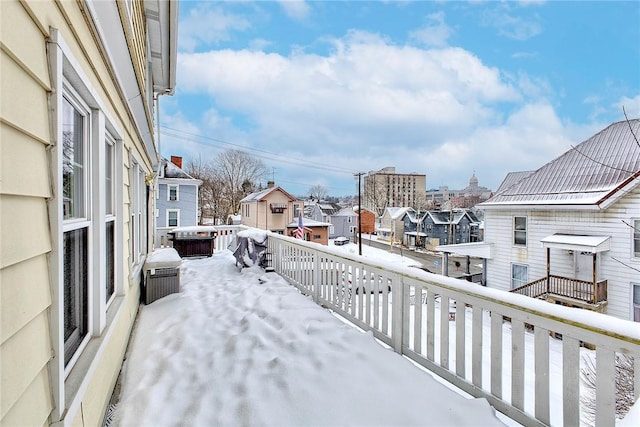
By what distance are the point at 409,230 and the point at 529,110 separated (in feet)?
51.1

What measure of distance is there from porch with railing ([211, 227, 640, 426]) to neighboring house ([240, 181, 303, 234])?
1950 centimetres

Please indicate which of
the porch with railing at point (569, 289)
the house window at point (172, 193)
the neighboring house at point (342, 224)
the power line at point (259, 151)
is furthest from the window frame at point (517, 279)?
the neighboring house at point (342, 224)

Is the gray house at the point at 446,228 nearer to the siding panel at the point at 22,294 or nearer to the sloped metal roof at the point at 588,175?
the sloped metal roof at the point at 588,175

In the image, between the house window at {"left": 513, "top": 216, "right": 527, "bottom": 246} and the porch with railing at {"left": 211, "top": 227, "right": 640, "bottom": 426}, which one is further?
the house window at {"left": 513, "top": 216, "right": 527, "bottom": 246}

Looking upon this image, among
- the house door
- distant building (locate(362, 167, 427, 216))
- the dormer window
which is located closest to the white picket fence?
the house door

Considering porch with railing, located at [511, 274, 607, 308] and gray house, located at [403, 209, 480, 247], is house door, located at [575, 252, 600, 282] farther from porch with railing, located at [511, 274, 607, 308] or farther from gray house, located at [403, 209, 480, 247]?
gray house, located at [403, 209, 480, 247]

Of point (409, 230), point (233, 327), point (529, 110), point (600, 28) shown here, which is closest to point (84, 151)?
point (233, 327)

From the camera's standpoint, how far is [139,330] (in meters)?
3.21

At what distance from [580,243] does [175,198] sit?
18.2 meters

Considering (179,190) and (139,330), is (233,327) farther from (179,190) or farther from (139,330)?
(179,190)

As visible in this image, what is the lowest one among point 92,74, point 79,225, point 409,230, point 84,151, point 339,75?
point 409,230

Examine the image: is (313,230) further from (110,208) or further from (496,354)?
(496,354)

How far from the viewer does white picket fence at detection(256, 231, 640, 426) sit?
1452mm

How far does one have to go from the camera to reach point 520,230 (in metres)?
12.4
